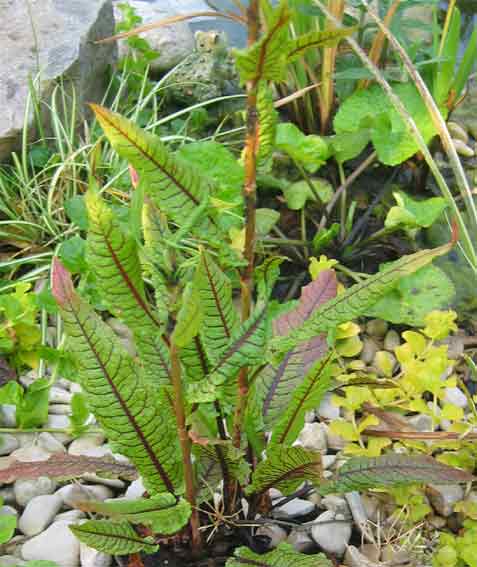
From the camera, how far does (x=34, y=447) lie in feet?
4.86

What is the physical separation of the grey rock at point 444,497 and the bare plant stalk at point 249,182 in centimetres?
54

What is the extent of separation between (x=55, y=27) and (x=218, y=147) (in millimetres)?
1046

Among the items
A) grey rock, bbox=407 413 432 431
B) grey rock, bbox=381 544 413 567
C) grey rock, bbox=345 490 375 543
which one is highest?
grey rock, bbox=345 490 375 543

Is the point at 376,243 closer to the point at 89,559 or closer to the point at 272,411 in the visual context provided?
the point at 272,411

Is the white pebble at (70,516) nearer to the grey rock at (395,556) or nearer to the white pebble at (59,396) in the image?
the white pebble at (59,396)

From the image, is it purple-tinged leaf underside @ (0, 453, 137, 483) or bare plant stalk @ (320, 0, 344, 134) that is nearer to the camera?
purple-tinged leaf underside @ (0, 453, 137, 483)

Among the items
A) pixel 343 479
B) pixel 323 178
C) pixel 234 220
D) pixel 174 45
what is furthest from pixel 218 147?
pixel 174 45

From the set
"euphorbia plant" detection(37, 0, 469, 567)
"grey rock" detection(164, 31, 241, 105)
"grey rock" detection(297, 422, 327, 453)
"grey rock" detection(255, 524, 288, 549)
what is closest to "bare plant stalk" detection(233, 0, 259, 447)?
"euphorbia plant" detection(37, 0, 469, 567)

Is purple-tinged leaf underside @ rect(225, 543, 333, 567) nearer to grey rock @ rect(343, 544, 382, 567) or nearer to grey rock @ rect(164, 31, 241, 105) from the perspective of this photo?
grey rock @ rect(343, 544, 382, 567)

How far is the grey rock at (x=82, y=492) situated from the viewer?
134 cm

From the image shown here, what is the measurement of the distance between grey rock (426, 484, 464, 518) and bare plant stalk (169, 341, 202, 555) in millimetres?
494

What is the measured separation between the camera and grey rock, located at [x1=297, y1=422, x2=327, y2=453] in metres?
1.53

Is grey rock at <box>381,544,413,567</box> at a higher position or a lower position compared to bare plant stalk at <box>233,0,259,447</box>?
lower

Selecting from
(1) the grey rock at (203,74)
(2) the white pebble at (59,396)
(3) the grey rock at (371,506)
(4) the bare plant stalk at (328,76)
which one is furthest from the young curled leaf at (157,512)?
(1) the grey rock at (203,74)
